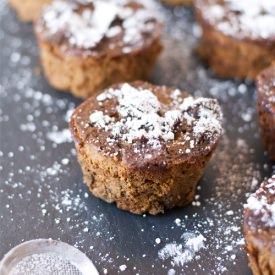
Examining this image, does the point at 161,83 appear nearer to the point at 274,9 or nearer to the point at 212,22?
the point at 212,22

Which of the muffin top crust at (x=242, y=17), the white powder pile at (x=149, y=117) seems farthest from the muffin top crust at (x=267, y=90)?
the muffin top crust at (x=242, y=17)

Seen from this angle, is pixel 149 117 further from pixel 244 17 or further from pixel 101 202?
pixel 244 17

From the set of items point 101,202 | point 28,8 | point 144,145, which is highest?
point 144,145

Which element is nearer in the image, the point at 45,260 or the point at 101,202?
the point at 45,260

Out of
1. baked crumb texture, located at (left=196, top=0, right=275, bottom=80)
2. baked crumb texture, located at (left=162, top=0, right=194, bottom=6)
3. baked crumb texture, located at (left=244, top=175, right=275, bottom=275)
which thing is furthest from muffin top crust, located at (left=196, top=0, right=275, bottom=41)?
baked crumb texture, located at (left=244, top=175, right=275, bottom=275)

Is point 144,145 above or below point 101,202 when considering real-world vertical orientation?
above

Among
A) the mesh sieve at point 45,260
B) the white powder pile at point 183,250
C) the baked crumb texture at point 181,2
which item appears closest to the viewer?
the mesh sieve at point 45,260

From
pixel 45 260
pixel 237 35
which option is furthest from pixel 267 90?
pixel 45 260

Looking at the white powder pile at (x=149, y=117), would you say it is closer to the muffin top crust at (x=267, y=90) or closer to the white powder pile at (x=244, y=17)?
the muffin top crust at (x=267, y=90)

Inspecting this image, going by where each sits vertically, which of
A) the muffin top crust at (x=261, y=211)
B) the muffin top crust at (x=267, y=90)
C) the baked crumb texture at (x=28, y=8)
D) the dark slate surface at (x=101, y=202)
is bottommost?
the dark slate surface at (x=101, y=202)
